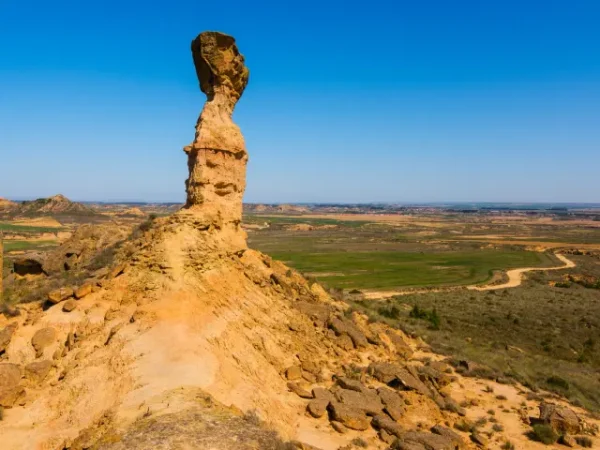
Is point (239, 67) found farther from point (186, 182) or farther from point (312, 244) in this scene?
point (312, 244)

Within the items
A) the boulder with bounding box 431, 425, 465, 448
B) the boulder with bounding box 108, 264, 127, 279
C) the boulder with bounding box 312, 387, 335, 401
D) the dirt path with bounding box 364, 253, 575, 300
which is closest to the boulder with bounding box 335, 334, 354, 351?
the boulder with bounding box 312, 387, 335, 401

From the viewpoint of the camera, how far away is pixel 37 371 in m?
13.9

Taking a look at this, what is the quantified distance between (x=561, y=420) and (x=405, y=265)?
7116 cm

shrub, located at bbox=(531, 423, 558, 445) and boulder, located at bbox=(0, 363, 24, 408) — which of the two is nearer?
boulder, located at bbox=(0, 363, 24, 408)

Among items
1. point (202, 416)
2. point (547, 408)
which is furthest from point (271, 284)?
point (547, 408)

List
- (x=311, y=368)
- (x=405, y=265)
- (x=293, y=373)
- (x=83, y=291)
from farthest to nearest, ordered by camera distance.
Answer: (x=405, y=265) → (x=311, y=368) → (x=83, y=291) → (x=293, y=373)

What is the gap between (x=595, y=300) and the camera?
49.3m

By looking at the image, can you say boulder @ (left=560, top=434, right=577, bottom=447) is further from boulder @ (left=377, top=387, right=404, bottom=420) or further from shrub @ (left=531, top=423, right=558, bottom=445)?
boulder @ (left=377, top=387, right=404, bottom=420)

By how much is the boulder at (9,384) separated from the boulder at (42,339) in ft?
3.63

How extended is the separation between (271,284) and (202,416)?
1134 cm

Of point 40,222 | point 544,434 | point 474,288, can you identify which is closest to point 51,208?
point 40,222

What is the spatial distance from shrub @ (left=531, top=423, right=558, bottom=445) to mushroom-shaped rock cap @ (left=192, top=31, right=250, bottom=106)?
19.1 meters

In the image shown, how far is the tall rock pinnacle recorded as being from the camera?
19.5m

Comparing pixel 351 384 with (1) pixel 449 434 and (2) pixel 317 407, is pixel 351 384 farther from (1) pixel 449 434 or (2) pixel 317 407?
(1) pixel 449 434
